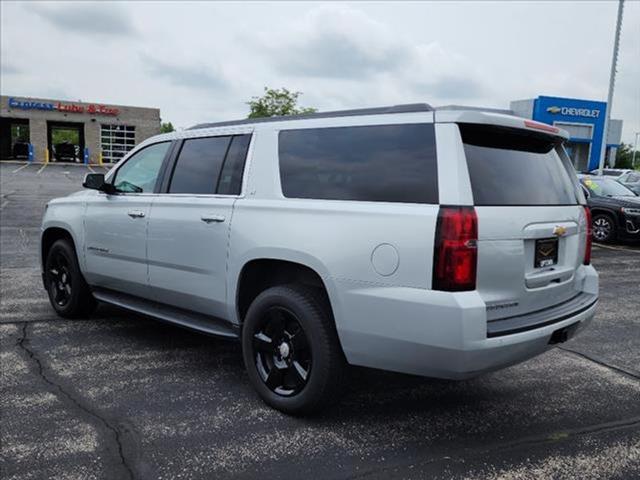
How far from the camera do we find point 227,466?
3.02m

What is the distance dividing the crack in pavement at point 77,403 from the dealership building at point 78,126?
48827 millimetres

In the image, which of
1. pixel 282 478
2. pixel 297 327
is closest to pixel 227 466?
pixel 282 478

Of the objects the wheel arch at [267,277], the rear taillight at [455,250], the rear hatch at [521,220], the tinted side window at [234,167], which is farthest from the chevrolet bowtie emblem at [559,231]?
the tinted side window at [234,167]

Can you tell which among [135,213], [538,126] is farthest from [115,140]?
[538,126]

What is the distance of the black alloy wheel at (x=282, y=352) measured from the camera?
3.58 meters

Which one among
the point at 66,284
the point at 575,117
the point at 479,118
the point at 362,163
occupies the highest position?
the point at 575,117

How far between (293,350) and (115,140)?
5350 cm

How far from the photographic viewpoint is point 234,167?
164 inches

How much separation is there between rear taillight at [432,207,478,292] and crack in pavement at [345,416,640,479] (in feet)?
3.20

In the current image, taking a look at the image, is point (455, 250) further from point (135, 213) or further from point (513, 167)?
point (135, 213)

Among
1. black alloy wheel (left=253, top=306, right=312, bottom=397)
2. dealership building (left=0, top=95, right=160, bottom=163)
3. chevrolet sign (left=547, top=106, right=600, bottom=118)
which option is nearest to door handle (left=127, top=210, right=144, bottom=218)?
black alloy wheel (left=253, top=306, right=312, bottom=397)

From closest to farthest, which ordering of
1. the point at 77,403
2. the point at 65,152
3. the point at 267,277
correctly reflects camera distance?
the point at 77,403
the point at 267,277
the point at 65,152

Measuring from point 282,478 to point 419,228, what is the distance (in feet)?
4.81

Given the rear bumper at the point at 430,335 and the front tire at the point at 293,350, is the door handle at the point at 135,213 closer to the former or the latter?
the front tire at the point at 293,350
